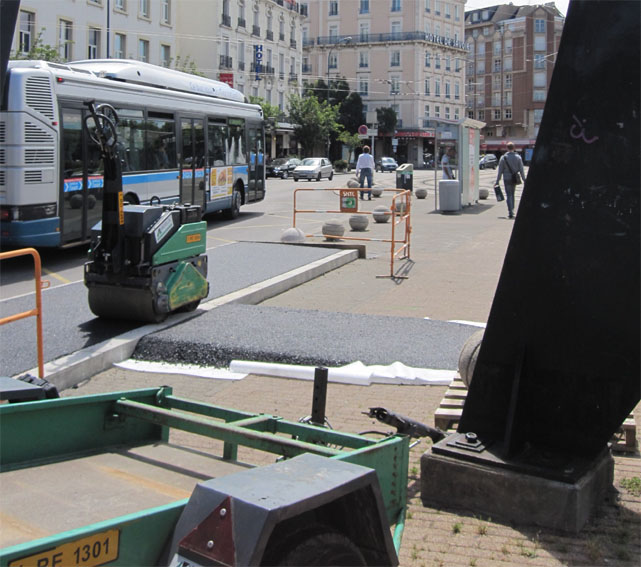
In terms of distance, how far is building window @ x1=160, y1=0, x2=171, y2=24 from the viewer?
183 feet

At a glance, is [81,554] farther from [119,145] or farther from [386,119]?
[386,119]

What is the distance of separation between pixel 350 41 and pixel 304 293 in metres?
95.3

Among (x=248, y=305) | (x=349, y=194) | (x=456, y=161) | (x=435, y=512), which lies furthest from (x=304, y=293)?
(x=456, y=161)

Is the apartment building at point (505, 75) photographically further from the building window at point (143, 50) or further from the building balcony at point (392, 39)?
the building window at point (143, 50)

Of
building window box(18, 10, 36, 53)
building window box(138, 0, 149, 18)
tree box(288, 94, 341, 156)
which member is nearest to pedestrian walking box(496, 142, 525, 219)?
building window box(18, 10, 36, 53)

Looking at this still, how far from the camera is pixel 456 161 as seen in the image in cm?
2734

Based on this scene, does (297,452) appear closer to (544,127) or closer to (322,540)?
(322,540)

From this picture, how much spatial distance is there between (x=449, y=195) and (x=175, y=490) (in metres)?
23.8

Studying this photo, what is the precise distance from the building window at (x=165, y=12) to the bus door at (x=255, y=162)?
34.9 m

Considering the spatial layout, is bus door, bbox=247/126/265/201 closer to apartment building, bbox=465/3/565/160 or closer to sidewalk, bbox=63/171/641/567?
sidewalk, bbox=63/171/641/567

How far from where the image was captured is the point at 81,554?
7.84 feet

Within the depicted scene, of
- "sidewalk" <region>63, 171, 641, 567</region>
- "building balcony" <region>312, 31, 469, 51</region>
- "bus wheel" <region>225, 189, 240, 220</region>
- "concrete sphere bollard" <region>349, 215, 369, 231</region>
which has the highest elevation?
"building balcony" <region>312, 31, 469, 51</region>

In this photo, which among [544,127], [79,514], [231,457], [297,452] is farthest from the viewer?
[544,127]

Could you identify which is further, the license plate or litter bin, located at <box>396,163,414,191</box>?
litter bin, located at <box>396,163,414,191</box>
